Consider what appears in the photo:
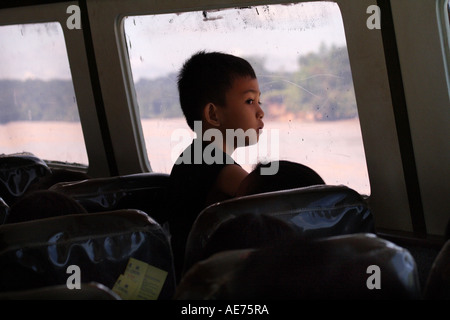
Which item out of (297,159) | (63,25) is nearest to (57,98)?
(63,25)

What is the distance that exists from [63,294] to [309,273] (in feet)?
1.51

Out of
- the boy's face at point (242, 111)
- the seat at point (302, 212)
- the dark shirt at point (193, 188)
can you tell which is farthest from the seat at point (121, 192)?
the seat at point (302, 212)

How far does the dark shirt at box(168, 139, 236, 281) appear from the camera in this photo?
2826mm

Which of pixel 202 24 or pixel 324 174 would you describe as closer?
pixel 324 174

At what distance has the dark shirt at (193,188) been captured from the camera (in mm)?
2826

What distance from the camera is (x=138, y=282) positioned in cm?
193

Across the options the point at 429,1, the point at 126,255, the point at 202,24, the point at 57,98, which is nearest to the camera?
the point at 126,255

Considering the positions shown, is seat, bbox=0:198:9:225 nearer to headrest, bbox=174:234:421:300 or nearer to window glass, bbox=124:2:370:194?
headrest, bbox=174:234:421:300

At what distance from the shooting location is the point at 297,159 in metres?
4.10

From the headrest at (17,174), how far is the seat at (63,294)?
2.84 meters

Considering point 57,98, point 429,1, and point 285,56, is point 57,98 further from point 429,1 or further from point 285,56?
point 429,1

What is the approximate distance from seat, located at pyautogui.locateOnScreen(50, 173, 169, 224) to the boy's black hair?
1.19 feet

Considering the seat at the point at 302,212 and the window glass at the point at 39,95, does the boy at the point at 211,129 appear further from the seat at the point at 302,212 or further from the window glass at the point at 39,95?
the window glass at the point at 39,95

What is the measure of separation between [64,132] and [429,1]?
10.7 ft
